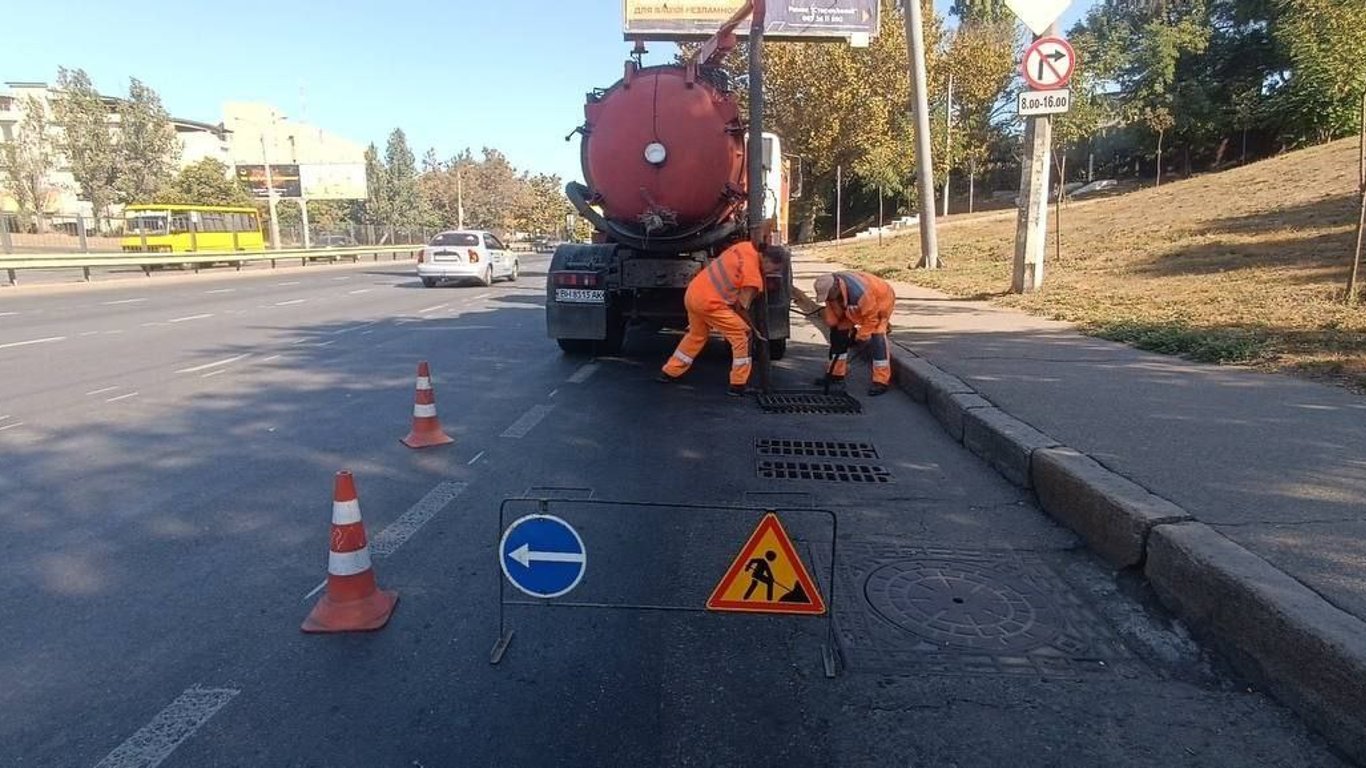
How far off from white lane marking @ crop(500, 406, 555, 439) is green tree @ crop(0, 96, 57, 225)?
56366 mm

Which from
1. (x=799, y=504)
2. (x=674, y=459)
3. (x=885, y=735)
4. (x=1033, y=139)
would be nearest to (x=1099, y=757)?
(x=885, y=735)

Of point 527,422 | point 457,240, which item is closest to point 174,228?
point 457,240

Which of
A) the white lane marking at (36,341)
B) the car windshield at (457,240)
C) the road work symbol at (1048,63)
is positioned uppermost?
the road work symbol at (1048,63)

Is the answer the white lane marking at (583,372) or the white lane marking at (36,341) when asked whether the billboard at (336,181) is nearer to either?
the white lane marking at (36,341)

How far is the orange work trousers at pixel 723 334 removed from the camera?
748 cm

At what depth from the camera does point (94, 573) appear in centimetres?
390

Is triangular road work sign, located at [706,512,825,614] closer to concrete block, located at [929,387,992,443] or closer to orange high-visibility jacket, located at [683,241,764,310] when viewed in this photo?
concrete block, located at [929,387,992,443]

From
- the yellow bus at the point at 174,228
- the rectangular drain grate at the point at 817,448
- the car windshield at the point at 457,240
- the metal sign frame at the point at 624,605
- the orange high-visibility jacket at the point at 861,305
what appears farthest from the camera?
the yellow bus at the point at 174,228

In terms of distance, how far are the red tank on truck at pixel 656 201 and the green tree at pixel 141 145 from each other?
50.9 m

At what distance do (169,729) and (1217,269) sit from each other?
1517 cm

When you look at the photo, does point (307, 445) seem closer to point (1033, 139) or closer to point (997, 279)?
point (1033, 139)

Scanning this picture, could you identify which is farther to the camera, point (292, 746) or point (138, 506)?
point (138, 506)

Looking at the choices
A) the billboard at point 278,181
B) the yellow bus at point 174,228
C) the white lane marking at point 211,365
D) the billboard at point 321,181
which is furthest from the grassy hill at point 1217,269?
the billboard at point 278,181

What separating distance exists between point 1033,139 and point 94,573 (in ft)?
41.9
